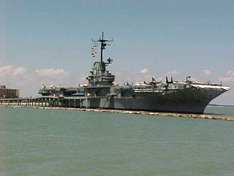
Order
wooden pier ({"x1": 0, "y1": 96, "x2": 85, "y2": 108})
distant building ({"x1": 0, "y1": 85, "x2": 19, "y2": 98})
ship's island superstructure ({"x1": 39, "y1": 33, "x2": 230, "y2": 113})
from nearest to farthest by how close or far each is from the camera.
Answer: ship's island superstructure ({"x1": 39, "y1": 33, "x2": 230, "y2": 113}) < wooden pier ({"x1": 0, "y1": 96, "x2": 85, "y2": 108}) < distant building ({"x1": 0, "y1": 85, "x2": 19, "y2": 98})

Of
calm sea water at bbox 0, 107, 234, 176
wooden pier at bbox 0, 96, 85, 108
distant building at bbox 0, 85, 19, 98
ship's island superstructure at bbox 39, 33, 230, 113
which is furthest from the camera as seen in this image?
distant building at bbox 0, 85, 19, 98

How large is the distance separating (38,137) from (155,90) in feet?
175

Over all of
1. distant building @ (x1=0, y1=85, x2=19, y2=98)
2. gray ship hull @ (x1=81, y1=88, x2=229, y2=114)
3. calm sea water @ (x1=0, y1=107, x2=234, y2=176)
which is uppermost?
distant building @ (x1=0, y1=85, x2=19, y2=98)

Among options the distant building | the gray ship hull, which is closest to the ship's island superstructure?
the gray ship hull

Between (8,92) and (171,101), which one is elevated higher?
(8,92)

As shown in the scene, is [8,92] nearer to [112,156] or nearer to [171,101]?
[171,101]

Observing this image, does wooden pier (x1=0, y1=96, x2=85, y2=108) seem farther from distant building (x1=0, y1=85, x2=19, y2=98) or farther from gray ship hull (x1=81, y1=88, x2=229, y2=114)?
distant building (x1=0, y1=85, x2=19, y2=98)

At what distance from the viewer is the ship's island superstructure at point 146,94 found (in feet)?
299

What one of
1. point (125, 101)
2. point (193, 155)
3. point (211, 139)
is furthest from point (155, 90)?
point (193, 155)

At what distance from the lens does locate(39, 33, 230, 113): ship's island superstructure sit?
91250 mm

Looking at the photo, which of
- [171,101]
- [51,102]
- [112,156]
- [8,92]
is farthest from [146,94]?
[8,92]

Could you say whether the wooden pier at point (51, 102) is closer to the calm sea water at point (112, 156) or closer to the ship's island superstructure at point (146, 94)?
the ship's island superstructure at point (146, 94)

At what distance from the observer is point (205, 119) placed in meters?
78.8

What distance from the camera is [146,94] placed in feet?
309
